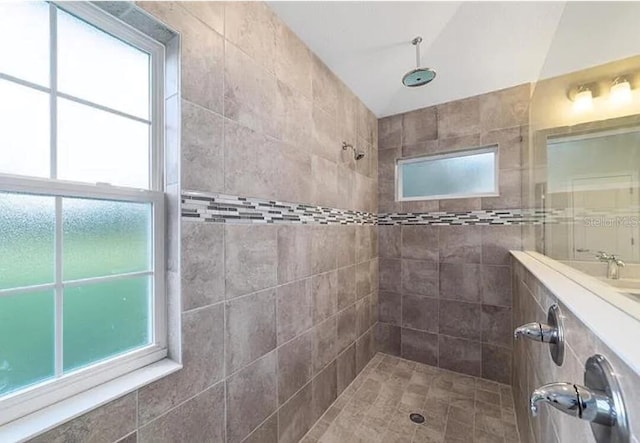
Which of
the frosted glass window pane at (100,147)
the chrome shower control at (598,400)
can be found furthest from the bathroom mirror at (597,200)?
Result: the frosted glass window pane at (100,147)

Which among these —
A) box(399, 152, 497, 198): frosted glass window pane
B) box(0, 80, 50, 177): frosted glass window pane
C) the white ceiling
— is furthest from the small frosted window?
box(0, 80, 50, 177): frosted glass window pane

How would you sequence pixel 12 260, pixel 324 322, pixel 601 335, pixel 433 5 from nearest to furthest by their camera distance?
pixel 601 335 → pixel 12 260 → pixel 433 5 → pixel 324 322

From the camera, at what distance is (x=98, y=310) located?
97 centimetres

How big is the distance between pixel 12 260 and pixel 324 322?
1628 mm

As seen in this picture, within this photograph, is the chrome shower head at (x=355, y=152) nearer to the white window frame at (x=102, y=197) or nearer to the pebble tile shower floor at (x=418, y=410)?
the white window frame at (x=102, y=197)

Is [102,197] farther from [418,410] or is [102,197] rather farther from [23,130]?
[418,410]

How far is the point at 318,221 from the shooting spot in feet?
6.28

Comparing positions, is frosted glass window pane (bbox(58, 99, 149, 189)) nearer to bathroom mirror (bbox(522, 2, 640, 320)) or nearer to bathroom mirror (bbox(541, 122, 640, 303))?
bathroom mirror (bbox(522, 2, 640, 320))

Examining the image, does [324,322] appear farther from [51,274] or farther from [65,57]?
[65,57]

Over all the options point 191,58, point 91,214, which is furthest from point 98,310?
point 191,58

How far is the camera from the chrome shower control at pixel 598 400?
0.46 meters

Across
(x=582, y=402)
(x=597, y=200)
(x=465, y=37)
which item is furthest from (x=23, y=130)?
(x=597, y=200)

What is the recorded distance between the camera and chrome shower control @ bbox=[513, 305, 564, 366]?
0.85 m

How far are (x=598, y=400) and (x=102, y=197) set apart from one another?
1.47 m
